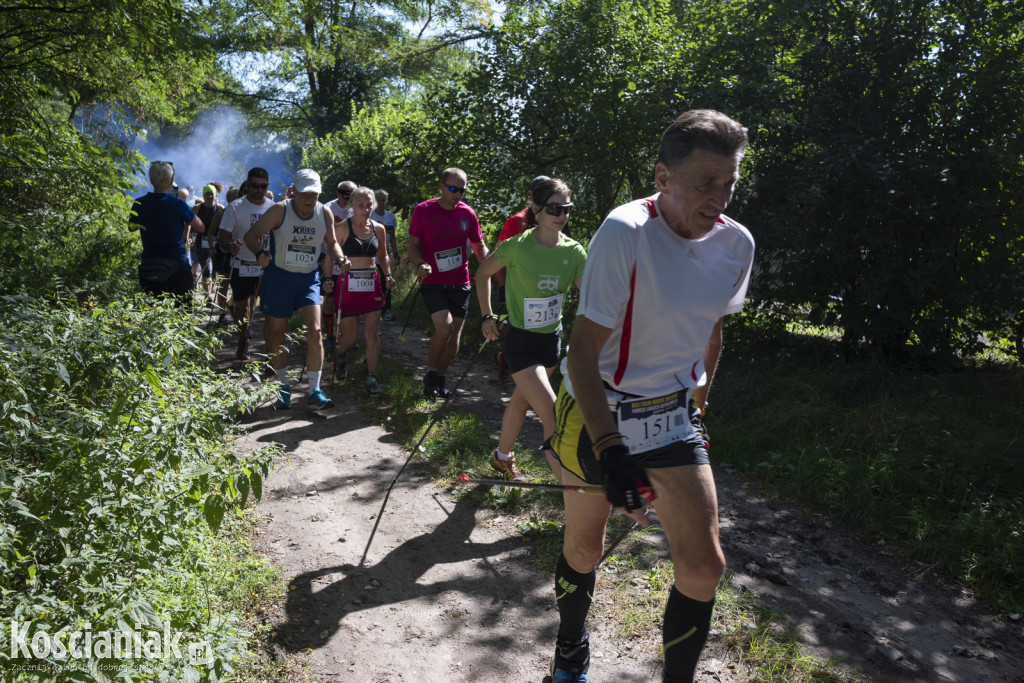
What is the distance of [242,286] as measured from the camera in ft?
29.4

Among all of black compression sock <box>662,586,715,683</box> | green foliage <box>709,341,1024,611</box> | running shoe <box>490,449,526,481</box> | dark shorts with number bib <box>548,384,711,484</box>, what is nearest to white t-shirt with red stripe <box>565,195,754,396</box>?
dark shorts with number bib <box>548,384,711,484</box>

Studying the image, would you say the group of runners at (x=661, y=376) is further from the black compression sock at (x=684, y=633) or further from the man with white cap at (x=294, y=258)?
the man with white cap at (x=294, y=258)

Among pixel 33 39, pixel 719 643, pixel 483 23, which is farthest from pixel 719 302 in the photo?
pixel 483 23

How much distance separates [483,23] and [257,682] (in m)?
14.2

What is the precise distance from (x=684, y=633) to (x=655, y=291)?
117 centimetres

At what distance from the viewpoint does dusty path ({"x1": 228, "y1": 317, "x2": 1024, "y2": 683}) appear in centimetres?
360

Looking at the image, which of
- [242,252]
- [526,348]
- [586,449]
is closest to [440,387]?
[526,348]

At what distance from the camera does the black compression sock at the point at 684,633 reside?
2646 millimetres

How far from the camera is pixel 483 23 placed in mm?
15164

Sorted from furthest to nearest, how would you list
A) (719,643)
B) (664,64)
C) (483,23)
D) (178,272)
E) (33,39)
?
(483,23)
(664,64)
(178,272)
(33,39)
(719,643)

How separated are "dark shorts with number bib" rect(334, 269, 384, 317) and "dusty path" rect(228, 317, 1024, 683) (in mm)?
2390

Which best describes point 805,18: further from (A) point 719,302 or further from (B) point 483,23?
(B) point 483,23

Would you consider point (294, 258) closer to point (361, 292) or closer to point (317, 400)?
point (361, 292)

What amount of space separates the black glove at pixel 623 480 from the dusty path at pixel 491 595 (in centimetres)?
141
